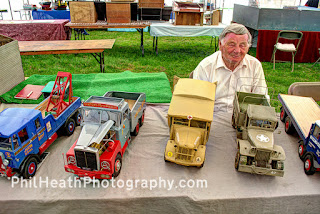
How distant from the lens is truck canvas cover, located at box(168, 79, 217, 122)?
7.65 feet

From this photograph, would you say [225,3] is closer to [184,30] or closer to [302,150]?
[184,30]

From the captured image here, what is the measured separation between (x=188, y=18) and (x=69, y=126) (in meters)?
7.26

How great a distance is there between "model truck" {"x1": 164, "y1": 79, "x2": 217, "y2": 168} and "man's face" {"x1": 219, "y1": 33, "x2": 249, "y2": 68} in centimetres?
67

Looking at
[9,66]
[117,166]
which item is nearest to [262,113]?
[117,166]

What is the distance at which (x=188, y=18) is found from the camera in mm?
8828

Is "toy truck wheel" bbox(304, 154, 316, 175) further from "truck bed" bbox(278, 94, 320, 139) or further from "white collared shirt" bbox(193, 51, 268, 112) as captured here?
"white collared shirt" bbox(193, 51, 268, 112)

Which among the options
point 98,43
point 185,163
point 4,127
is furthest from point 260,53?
point 4,127

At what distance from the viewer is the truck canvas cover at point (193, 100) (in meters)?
2.33

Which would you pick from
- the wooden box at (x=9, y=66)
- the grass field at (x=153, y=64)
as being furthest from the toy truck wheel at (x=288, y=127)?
the wooden box at (x=9, y=66)

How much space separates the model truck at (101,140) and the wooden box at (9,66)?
260 centimetres

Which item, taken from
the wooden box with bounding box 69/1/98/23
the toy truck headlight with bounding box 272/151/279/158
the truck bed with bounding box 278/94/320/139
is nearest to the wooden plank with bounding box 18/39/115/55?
the wooden box with bounding box 69/1/98/23

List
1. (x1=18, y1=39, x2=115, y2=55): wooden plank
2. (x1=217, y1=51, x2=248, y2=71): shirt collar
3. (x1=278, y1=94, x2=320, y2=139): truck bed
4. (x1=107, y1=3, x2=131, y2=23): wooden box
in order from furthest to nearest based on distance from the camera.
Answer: (x1=107, y1=3, x2=131, y2=23): wooden box, (x1=18, y1=39, x2=115, y2=55): wooden plank, (x1=217, y1=51, x2=248, y2=71): shirt collar, (x1=278, y1=94, x2=320, y2=139): truck bed

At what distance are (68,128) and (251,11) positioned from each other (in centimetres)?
939

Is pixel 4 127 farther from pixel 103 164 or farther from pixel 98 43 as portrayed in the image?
pixel 98 43
